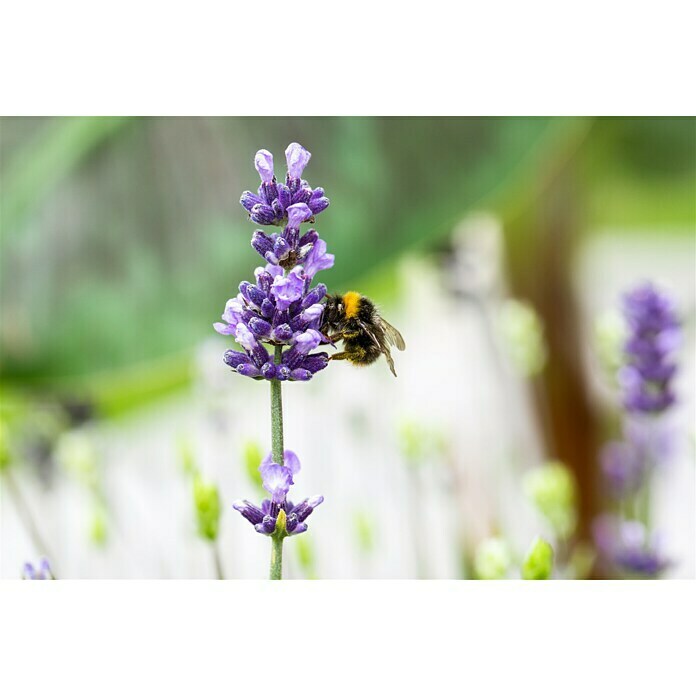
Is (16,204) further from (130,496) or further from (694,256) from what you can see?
(694,256)

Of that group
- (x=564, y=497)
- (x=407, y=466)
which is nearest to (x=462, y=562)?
(x=407, y=466)

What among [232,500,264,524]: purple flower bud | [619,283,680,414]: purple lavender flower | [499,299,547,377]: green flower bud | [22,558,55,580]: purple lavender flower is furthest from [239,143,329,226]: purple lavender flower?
[499,299,547,377]: green flower bud

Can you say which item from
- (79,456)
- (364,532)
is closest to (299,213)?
(364,532)

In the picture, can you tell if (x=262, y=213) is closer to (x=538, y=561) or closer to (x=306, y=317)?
(x=306, y=317)

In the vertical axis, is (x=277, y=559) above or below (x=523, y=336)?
below

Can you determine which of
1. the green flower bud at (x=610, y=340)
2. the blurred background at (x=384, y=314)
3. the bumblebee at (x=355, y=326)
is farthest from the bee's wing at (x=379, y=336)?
the blurred background at (x=384, y=314)

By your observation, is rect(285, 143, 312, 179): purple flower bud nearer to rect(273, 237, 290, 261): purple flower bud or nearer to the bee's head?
rect(273, 237, 290, 261): purple flower bud
